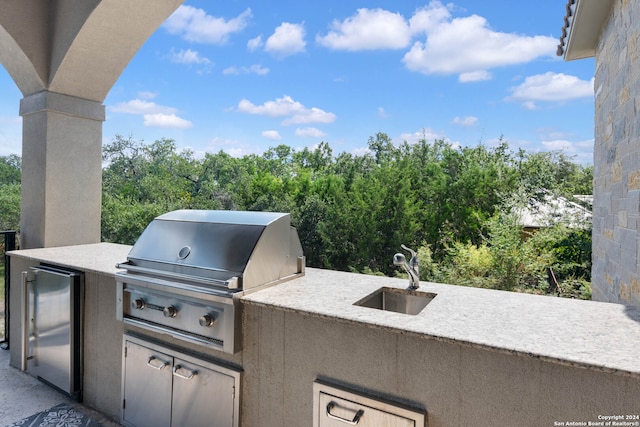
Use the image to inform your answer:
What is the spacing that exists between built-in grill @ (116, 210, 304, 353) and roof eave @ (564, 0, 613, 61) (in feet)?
7.95

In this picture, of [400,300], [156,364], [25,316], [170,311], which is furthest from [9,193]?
[400,300]

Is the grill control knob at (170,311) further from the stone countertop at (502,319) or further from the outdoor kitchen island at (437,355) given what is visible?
the stone countertop at (502,319)

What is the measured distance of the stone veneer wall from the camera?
6.21ft

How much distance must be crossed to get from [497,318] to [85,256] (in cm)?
273

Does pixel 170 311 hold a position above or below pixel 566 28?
below

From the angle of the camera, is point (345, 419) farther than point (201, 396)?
No

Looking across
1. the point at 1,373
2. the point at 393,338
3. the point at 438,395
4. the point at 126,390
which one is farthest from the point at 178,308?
the point at 1,373

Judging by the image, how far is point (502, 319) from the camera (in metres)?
1.42

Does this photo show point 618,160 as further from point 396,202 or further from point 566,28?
point 396,202

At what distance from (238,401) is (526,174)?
12969mm

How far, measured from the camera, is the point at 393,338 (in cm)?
140

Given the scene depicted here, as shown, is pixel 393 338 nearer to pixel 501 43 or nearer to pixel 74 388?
pixel 74 388

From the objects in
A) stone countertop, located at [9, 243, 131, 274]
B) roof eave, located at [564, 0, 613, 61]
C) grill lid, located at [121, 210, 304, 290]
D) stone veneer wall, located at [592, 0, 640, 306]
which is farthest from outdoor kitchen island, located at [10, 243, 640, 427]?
roof eave, located at [564, 0, 613, 61]

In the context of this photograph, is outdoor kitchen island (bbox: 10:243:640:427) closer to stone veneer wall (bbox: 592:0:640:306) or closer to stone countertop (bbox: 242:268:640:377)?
stone countertop (bbox: 242:268:640:377)
